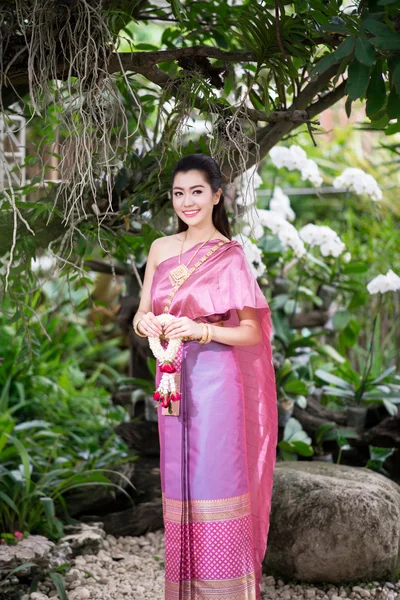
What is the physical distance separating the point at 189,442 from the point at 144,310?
476 mm

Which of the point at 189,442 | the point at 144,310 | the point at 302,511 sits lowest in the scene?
the point at 302,511

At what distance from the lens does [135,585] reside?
127 inches

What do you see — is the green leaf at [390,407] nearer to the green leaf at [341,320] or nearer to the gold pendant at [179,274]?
the green leaf at [341,320]

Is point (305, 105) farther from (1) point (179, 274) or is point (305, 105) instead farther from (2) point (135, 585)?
(2) point (135, 585)

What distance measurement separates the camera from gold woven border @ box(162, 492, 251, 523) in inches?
96.0

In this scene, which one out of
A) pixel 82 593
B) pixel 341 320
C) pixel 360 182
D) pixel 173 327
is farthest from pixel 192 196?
pixel 341 320

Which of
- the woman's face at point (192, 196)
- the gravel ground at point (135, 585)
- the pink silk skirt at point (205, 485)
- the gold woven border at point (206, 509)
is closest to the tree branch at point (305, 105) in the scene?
the woman's face at point (192, 196)

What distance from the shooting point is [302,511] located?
3172 mm

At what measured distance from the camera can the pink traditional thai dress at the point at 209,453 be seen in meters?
2.44

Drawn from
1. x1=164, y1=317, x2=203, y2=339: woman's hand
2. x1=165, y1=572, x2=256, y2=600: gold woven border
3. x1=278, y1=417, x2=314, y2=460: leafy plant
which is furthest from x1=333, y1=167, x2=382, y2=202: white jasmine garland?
x1=165, y1=572, x2=256, y2=600: gold woven border

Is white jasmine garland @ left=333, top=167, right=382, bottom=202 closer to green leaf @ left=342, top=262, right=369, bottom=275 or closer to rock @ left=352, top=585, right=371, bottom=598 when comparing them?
green leaf @ left=342, top=262, right=369, bottom=275

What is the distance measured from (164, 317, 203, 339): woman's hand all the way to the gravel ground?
131cm

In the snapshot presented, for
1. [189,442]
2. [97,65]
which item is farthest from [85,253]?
[189,442]

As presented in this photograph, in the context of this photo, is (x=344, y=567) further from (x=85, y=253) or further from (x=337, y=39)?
(x=337, y=39)
